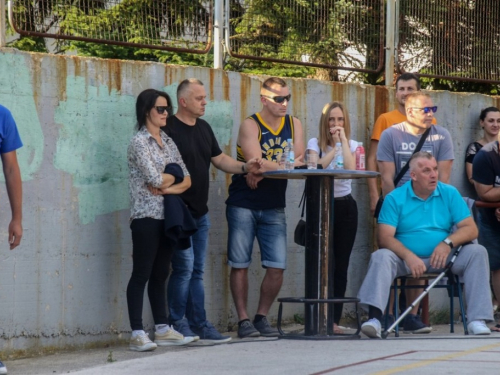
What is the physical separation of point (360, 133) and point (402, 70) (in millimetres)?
1003

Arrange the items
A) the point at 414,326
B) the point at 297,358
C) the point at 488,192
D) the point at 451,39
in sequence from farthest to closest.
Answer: the point at 451,39 < the point at 488,192 < the point at 414,326 < the point at 297,358

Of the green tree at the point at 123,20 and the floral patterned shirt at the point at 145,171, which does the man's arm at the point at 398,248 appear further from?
the green tree at the point at 123,20

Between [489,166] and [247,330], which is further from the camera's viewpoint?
[489,166]

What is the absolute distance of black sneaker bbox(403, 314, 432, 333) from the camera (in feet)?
27.7

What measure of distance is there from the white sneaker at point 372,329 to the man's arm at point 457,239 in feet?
2.18

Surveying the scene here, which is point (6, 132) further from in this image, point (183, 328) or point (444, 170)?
point (444, 170)

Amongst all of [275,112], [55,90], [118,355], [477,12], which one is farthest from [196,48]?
[477,12]

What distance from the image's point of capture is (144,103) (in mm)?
7492

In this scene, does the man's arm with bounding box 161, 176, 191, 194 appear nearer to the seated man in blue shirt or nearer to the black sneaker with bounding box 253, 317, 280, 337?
the black sneaker with bounding box 253, 317, 280, 337

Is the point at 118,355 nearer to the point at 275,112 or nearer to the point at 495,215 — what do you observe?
the point at 275,112

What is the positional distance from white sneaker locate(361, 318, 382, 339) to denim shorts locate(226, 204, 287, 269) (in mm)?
977

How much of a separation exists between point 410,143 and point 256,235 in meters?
1.61

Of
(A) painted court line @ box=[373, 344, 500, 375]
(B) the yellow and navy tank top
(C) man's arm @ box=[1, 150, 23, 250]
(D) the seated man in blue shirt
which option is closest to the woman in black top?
(D) the seated man in blue shirt

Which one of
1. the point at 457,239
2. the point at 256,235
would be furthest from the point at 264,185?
the point at 457,239
